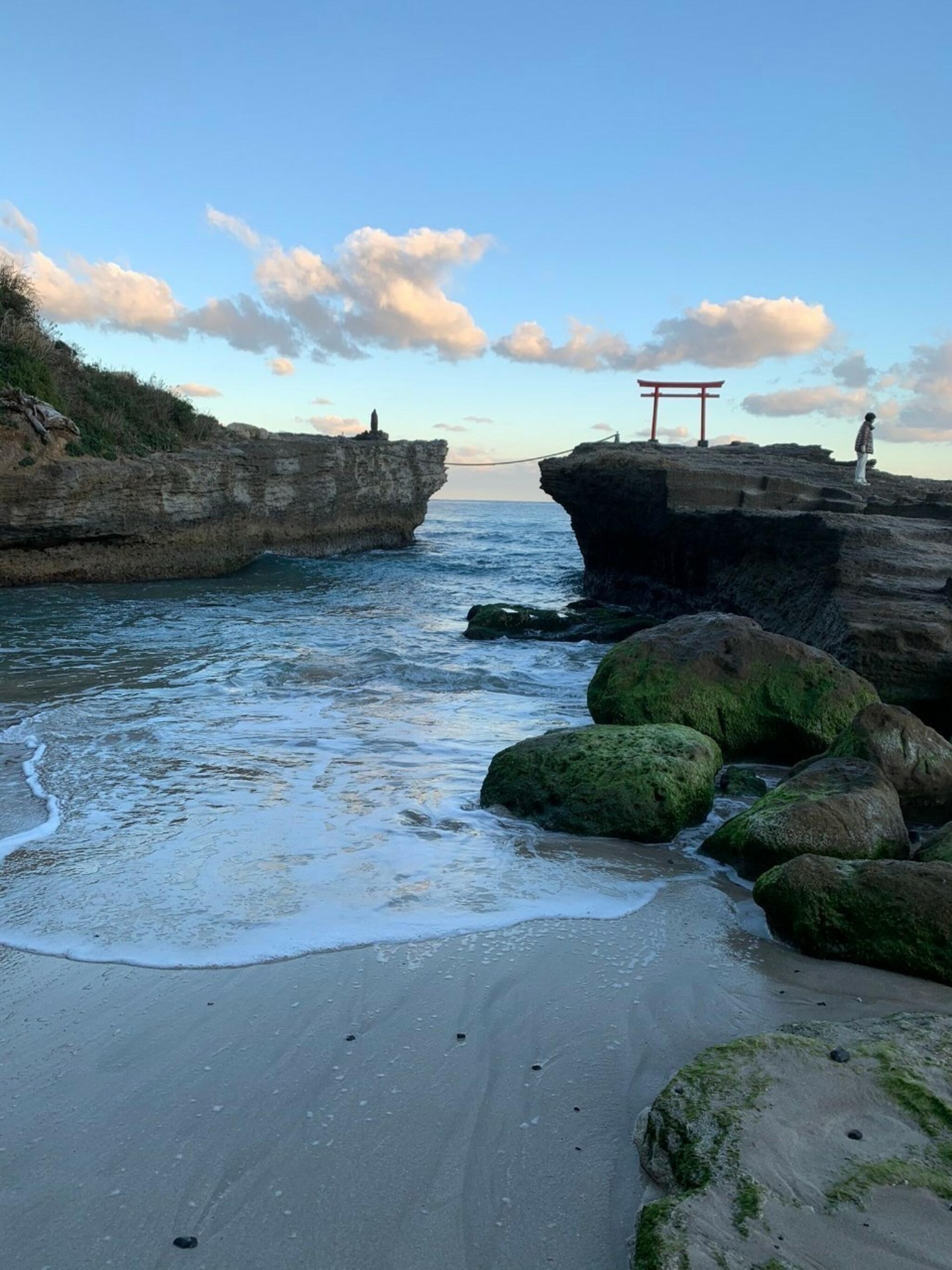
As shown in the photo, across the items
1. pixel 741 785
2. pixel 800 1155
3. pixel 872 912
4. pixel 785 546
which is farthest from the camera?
pixel 785 546

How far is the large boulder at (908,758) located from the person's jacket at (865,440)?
999 centimetres

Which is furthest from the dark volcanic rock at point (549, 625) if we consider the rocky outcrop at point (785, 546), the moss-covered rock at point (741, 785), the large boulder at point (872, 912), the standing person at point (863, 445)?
the large boulder at point (872, 912)

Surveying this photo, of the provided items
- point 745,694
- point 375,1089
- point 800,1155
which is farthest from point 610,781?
point 800,1155

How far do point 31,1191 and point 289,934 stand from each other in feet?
5.07

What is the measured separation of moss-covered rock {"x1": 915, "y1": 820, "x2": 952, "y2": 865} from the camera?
432cm

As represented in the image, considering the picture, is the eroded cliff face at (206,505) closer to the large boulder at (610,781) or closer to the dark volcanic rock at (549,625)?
the dark volcanic rock at (549,625)

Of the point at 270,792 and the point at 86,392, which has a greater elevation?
the point at 86,392

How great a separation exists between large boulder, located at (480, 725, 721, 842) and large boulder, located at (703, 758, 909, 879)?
380 millimetres

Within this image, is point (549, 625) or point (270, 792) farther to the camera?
point (549, 625)

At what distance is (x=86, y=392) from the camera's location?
67.5 feet

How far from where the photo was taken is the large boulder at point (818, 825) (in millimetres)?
4453

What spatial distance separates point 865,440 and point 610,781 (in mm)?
11311

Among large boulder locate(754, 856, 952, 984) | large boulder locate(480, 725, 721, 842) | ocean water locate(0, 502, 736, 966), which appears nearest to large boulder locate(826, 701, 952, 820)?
large boulder locate(480, 725, 721, 842)

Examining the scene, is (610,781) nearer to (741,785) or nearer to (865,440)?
(741,785)
